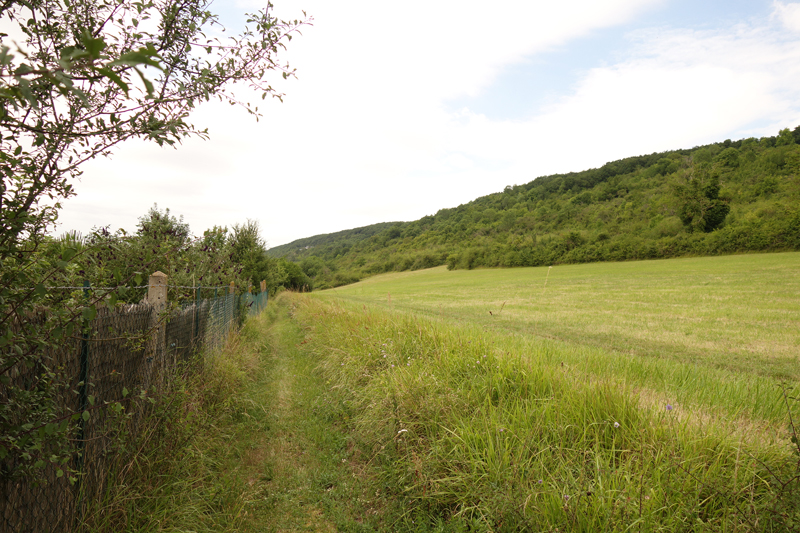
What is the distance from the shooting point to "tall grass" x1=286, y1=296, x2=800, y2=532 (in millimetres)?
2281

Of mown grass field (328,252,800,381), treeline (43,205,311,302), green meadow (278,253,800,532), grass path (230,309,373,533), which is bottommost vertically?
mown grass field (328,252,800,381)

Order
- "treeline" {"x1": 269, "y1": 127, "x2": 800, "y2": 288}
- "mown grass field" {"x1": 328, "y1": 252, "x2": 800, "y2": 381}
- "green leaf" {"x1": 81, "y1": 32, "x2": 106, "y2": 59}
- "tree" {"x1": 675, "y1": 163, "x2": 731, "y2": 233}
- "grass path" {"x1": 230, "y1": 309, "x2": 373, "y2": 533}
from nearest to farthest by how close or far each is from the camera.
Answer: "green leaf" {"x1": 81, "y1": 32, "x2": 106, "y2": 59} < "grass path" {"x1": 230, "y1": 309, "x2": 373, "y2": 533} < "mown grass field" {"x1": 328, "y1": 252, "x2": 800, "y2": 381} < "treeline" {"x1": 269, "y1": 127, "x2": 800, "y2": 288} < "tree" {"x1": 675, "y1": 163, "x2": 731, "y2": 233}

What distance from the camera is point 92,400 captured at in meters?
1.84

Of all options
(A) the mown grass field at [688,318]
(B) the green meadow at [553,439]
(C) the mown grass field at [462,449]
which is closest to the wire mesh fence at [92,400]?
(C) the mown grass field at [462,449]

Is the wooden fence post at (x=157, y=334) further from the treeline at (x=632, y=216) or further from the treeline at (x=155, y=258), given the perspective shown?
the treeline at (x=632, y=216)

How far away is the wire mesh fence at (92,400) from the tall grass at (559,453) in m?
2.21

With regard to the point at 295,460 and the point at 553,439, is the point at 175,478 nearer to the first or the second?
the point at 295,460

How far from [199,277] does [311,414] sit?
525cm

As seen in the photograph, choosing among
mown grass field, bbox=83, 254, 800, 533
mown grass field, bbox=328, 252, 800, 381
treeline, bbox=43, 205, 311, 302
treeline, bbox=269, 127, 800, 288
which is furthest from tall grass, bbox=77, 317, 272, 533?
treeline, bbox=269, 127, 800, 288

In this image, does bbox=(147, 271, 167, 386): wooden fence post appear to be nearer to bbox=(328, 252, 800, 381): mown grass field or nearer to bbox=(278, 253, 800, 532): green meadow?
bbox=(278, 253, 800, 532): green meadow

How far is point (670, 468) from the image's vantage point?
8.25 feet

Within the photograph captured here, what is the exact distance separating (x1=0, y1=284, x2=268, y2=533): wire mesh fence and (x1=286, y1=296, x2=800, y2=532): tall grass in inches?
87.2

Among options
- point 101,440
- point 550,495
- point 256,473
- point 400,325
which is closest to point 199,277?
point 400,325

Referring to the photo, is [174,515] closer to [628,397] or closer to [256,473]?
[256,473]
